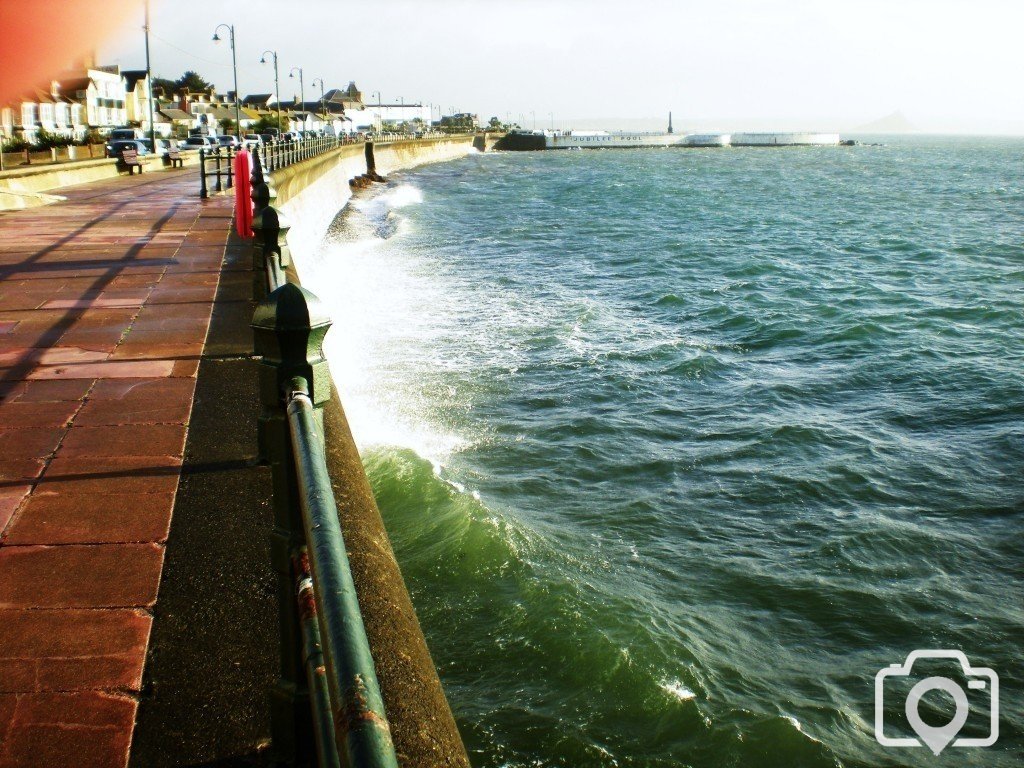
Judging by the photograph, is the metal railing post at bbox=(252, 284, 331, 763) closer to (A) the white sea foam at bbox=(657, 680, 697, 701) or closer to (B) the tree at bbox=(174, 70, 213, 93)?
(A) the white sea foam at bbox=(657, 680, 697, 701)

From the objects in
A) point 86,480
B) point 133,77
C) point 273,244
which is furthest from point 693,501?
point 133,77

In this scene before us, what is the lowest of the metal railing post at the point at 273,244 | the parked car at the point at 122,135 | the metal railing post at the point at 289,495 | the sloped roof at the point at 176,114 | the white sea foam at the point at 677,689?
the white sea foam at the point at 677,689

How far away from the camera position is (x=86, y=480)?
4129 mm

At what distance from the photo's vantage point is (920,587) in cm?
711

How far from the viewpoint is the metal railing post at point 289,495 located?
208 centimetres

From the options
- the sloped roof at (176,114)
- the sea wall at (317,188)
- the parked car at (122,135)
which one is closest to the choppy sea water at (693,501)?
the sea wall at (317,188)

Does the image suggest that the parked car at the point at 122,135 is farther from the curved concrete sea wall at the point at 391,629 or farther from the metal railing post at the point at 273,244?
the curved concrete sea wall at the point at 391,629

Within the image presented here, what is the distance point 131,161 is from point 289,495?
29.2 meters

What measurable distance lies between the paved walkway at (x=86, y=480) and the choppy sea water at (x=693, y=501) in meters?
2.26

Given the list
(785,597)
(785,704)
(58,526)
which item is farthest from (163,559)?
(785,597)

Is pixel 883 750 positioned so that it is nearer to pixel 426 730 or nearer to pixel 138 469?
pixel 426 730

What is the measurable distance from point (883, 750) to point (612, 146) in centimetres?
16690

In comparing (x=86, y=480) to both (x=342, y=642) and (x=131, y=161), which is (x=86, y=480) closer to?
(x=342, y=642)

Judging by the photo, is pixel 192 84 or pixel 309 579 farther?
pixel 192 84
